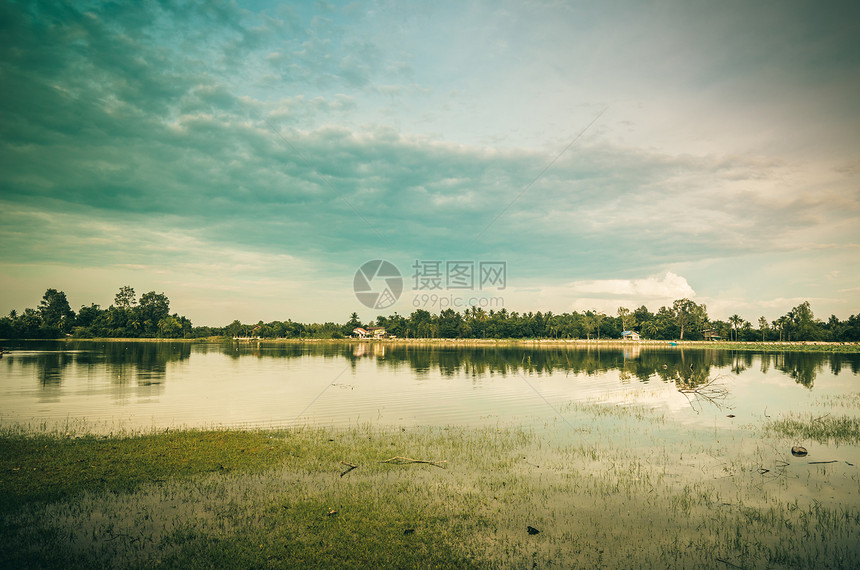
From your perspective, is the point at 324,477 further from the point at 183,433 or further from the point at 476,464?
the point at 183,433

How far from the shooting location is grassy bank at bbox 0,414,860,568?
388 inches

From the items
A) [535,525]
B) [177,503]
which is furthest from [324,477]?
[535,525]

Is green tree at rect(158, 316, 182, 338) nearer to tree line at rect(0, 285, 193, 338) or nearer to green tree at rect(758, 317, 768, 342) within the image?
tree line at rect(0, 285, 193, 338)

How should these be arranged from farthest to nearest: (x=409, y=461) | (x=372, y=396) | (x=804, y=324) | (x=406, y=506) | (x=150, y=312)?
(x=150, y=312), (x=804, y=324), (x=372, y=396), (x=409, y=461), (x=406, y=506)

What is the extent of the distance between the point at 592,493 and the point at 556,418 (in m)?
12.4

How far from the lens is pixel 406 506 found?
40.8ft

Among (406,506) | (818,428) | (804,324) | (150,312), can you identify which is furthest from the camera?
(150,312)

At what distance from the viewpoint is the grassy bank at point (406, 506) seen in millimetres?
9859

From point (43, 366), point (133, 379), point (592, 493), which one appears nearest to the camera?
point (592, 493)

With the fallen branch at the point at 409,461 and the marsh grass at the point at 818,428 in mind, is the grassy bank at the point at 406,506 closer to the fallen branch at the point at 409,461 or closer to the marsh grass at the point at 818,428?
the fallen branch at the point at 409,461

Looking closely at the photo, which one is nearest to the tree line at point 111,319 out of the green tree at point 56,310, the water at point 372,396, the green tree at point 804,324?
the green tree at point 56,310

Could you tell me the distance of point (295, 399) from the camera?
3306cm

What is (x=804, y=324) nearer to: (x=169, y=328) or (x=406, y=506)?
(x=406, y=506)

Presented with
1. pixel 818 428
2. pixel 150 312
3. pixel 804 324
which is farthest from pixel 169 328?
pixel 804 324
